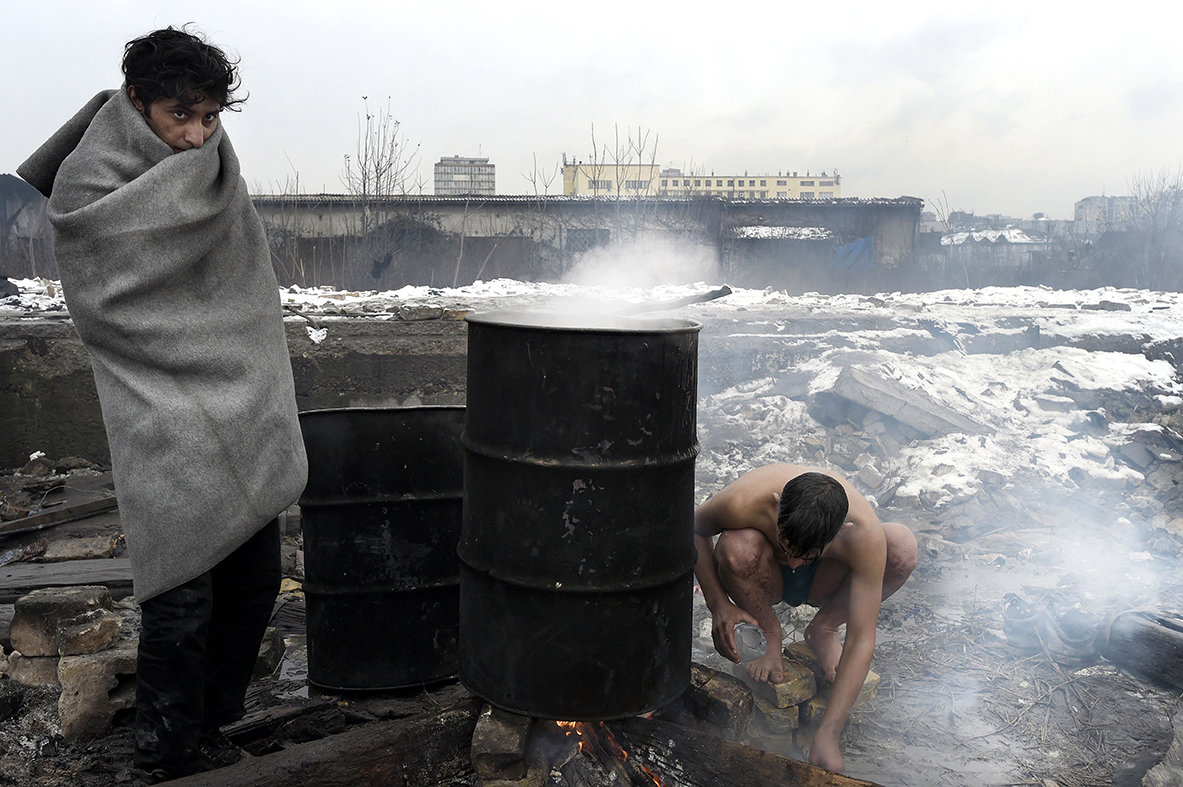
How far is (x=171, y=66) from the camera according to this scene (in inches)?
81.8

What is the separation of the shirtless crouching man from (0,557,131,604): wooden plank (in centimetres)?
267

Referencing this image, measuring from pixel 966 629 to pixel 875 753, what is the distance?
1447 mm

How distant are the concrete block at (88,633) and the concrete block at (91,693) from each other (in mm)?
62

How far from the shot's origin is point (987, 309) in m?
10.6

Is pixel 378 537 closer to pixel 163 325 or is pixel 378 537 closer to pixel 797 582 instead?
pixel 163 325

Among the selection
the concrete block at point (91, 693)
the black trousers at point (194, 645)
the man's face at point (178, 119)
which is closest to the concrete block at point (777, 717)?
the black trousers at point (194, 645)

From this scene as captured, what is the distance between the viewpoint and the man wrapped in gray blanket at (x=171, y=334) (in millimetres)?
2078

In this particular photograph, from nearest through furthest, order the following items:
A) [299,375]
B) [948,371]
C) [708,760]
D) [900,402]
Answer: [708,760], [299,375], [900,402], [948,371]

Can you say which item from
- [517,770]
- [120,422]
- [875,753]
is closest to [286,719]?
[517,770]

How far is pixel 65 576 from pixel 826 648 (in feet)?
11.5

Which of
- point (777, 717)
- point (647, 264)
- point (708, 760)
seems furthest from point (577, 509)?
point (647, 264)

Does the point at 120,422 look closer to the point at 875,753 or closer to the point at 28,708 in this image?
the point at 28,708

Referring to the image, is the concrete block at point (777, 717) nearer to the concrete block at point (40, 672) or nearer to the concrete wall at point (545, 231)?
the concrete block at point (40, 672)

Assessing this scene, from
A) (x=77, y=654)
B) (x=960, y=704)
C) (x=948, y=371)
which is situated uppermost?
(x=948, y=371)
